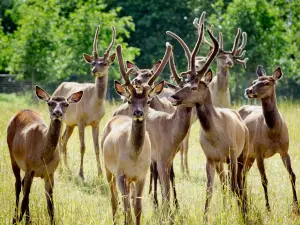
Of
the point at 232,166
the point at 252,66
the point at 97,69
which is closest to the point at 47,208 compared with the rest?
the point at 232,166

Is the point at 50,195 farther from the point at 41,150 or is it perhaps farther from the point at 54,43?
the point at 54,43

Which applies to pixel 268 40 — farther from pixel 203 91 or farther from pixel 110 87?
pixel 203 91

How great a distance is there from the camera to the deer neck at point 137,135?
7576 mm

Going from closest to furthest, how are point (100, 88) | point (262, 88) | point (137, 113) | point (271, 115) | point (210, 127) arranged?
1. point (137, 113)
2. point (210, 127)
3. point (262, 88)
4. point (271, 115)
5. point (100, 88)

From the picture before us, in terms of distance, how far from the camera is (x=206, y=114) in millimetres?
8594

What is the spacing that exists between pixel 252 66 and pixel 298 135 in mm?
14753

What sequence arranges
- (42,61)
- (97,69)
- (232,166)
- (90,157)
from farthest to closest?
(42,61)
(90,157)
(97,69)
(232,166)

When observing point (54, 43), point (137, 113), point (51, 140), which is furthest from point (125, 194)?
point (54, 43)

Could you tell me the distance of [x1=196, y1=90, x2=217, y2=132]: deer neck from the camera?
857 centimetres

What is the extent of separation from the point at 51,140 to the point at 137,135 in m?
1.02

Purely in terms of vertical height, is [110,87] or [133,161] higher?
[133,161]

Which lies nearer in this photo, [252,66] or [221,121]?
[221,121]

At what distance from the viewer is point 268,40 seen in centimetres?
2836

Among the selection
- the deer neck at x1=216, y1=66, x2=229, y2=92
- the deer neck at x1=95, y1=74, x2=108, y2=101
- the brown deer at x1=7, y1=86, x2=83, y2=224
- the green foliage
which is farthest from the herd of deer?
the green foliage
